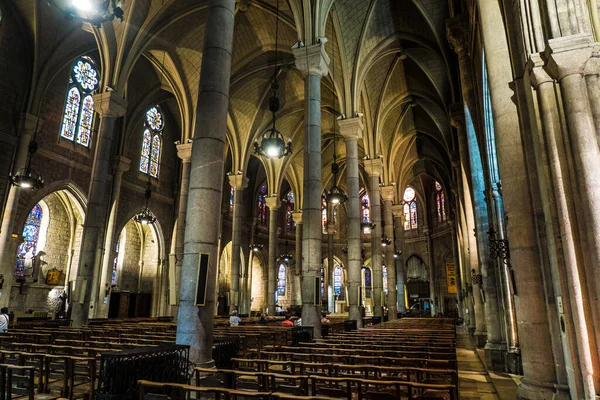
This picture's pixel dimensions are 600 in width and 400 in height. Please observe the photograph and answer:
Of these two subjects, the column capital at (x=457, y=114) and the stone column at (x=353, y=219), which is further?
the stone column at (x=353, y=219)

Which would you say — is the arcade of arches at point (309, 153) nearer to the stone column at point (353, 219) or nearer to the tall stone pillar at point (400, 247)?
the stone column at point (353, 219)

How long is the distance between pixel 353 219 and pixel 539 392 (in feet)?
37.1

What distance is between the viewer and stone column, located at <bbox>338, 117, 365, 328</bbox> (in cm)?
1474

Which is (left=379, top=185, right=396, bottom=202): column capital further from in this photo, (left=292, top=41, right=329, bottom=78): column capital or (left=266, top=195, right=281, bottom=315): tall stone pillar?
(left=292, top=41, right=329, bottom=78): column capital

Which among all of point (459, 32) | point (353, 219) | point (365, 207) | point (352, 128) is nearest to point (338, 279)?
point (365, 207)

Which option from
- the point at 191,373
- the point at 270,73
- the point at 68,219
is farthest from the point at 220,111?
the point at 68,219

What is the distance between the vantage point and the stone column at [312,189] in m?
10.5

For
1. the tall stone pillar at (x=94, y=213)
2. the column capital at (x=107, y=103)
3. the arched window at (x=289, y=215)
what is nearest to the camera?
the tall stone pillar at (x=94, y=213)

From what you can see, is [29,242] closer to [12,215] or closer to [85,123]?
[12,215]

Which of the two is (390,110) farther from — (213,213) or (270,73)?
(213,213)

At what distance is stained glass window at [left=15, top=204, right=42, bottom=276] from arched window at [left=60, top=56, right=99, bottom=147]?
4.14 metres

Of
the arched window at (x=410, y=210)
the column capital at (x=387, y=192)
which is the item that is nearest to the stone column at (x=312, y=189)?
the column capital at (x=387, y=192)

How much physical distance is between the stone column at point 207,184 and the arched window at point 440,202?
32109 mm

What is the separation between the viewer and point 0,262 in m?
14.9
